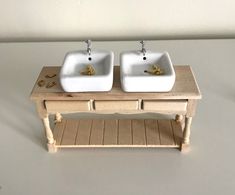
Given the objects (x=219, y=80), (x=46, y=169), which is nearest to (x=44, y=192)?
Answer: (x=46, y=169)

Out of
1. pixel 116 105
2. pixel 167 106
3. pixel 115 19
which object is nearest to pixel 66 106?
pixel 116 105

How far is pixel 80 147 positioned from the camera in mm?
740

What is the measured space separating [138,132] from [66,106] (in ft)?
0.65

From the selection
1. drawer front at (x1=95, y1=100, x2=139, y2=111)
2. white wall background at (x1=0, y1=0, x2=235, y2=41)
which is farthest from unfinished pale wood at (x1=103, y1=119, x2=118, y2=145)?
white wall background at (x1=0, y1=0, x2=235, y2=41)

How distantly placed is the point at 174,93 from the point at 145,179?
0.62 ft

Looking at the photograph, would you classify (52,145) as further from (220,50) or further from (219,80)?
(220,50)

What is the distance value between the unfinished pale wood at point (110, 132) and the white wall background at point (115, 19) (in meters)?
0.48

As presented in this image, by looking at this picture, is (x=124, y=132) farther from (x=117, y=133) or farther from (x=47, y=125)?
(x=47, y=125)

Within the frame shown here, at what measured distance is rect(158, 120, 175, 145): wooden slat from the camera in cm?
73

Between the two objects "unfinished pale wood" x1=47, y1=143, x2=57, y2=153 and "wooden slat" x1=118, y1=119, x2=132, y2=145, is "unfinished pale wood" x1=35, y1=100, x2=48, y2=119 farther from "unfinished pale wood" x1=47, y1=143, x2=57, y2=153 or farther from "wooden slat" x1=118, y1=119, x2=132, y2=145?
"wooden slat" x1=118, y1=119, x2=132, y2=145

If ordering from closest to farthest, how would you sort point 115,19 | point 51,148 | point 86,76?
point 86,76
point 51,148
point 115,19

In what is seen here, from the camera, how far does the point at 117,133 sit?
30.0 inches

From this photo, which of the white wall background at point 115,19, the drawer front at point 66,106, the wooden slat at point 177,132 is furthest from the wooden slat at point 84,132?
the white wall background at point 115,19

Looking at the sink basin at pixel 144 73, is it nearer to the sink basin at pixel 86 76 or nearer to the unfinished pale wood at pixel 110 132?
the sink basin at pixel 86 76
